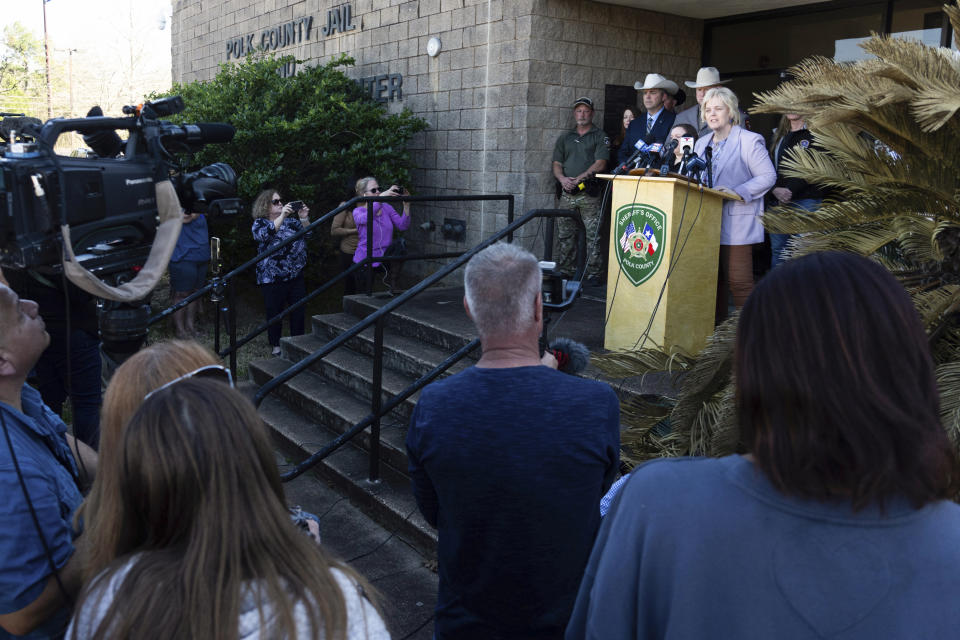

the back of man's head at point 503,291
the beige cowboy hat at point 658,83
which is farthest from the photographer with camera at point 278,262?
the back of man's head at point 503,291

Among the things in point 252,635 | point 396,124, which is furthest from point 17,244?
point 396,124

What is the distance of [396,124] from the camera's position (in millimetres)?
9125

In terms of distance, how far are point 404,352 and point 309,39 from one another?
722 cm

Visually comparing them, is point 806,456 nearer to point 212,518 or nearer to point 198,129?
point 212,518

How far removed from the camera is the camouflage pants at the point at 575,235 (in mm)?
7887

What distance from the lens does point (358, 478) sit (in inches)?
200

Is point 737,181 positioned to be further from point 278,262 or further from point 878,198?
point 278,262

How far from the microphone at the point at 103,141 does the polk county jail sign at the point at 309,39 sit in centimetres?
719

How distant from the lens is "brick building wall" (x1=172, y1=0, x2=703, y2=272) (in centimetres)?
802

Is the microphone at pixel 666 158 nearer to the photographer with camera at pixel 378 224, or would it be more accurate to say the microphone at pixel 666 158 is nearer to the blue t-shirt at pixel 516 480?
the blue t-shirt at pixel 516 480

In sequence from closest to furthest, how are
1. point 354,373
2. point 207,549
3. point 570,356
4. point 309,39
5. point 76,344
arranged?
point 207,549 → point 570,356 → point 76,344 → point 354,373 → point 309,39

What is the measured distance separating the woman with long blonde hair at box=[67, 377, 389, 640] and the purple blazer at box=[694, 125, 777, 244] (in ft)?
13.9

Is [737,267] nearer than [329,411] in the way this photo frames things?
Yes

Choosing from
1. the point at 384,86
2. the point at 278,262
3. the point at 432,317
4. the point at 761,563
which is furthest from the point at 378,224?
the point at 761,563
